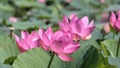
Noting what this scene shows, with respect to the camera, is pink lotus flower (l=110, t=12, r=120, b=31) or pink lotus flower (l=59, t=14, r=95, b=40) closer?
pink lotus flower (l=59, t=14, r=95, b=40)

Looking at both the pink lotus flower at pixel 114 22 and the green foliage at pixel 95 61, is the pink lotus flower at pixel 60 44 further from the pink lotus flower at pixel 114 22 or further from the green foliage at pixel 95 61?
the pink lotus flower at pixel 114 22

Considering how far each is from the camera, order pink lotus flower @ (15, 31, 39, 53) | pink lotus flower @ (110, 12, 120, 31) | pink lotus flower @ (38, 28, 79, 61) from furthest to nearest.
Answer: pink lotus flower @ (110, 12, 120, 31), pink lotus flower @ (15, 31, 39, 53), pink lotus flower @ (38, 28, 79, 61)

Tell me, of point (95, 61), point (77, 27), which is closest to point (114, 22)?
point (77, 27)

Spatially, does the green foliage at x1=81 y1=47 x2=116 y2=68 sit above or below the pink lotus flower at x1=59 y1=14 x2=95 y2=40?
below

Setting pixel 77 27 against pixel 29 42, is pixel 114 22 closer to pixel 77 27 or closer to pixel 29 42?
pixel 77 27

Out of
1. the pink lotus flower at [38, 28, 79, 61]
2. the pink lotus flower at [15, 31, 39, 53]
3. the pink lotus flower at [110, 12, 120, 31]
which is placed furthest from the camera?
the pink lotus flower at [110, 12, 120, 31]

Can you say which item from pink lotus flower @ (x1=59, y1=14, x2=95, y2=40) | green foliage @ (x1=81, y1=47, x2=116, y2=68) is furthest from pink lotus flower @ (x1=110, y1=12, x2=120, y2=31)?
green foliage @ (x1=81, y1=47, x2=116, y2=68)

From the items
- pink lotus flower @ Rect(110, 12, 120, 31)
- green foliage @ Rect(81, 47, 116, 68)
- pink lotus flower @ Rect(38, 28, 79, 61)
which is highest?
pink lotus flower @ Rect(38, 28, 79, 61)

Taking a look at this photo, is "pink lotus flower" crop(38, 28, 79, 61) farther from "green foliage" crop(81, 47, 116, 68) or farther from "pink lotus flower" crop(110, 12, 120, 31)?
"pink lotus flower" crop(110, 12, 120, 31)

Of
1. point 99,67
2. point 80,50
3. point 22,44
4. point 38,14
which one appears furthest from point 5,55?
point 38,14
